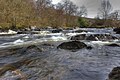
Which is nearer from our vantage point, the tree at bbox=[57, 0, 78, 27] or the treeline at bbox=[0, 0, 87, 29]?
the treeline at bbox=[0, 0, 87, 29]

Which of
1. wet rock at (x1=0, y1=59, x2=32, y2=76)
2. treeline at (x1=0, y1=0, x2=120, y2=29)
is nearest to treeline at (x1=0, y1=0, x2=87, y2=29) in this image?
treeline at (x1=0, y1=0, x2=120, y2=29)

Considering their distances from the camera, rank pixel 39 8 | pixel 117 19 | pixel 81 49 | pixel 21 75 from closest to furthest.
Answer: pixel 21 75 → pixel 81 49 → pixel 39 8 → pixel 117 19

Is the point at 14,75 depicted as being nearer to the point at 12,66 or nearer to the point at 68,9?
the point at 12,66

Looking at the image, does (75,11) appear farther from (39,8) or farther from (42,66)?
(42,66)

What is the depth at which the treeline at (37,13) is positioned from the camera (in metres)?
50.8

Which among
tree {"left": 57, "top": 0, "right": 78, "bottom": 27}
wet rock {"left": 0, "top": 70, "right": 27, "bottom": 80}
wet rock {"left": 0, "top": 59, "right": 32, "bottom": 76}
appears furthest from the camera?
tree {"left": 57, "top": 0, "right": 78, "bottom": 27}

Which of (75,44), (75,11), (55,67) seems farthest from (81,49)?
(75,11)

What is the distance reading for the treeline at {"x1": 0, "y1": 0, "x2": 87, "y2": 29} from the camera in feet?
167

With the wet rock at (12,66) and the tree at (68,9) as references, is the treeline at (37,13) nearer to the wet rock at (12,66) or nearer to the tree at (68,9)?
the tree at (68,9)

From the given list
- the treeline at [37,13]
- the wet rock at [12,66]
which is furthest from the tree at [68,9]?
the wet rock at [12,66]

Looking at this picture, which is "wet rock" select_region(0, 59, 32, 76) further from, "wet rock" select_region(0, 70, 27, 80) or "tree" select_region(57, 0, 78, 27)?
"tree" select_region(57, 0, 78, 27)

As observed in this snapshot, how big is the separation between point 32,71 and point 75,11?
348 feet

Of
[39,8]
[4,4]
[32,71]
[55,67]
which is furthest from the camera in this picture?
[39,8]

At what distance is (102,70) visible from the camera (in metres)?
8.14
